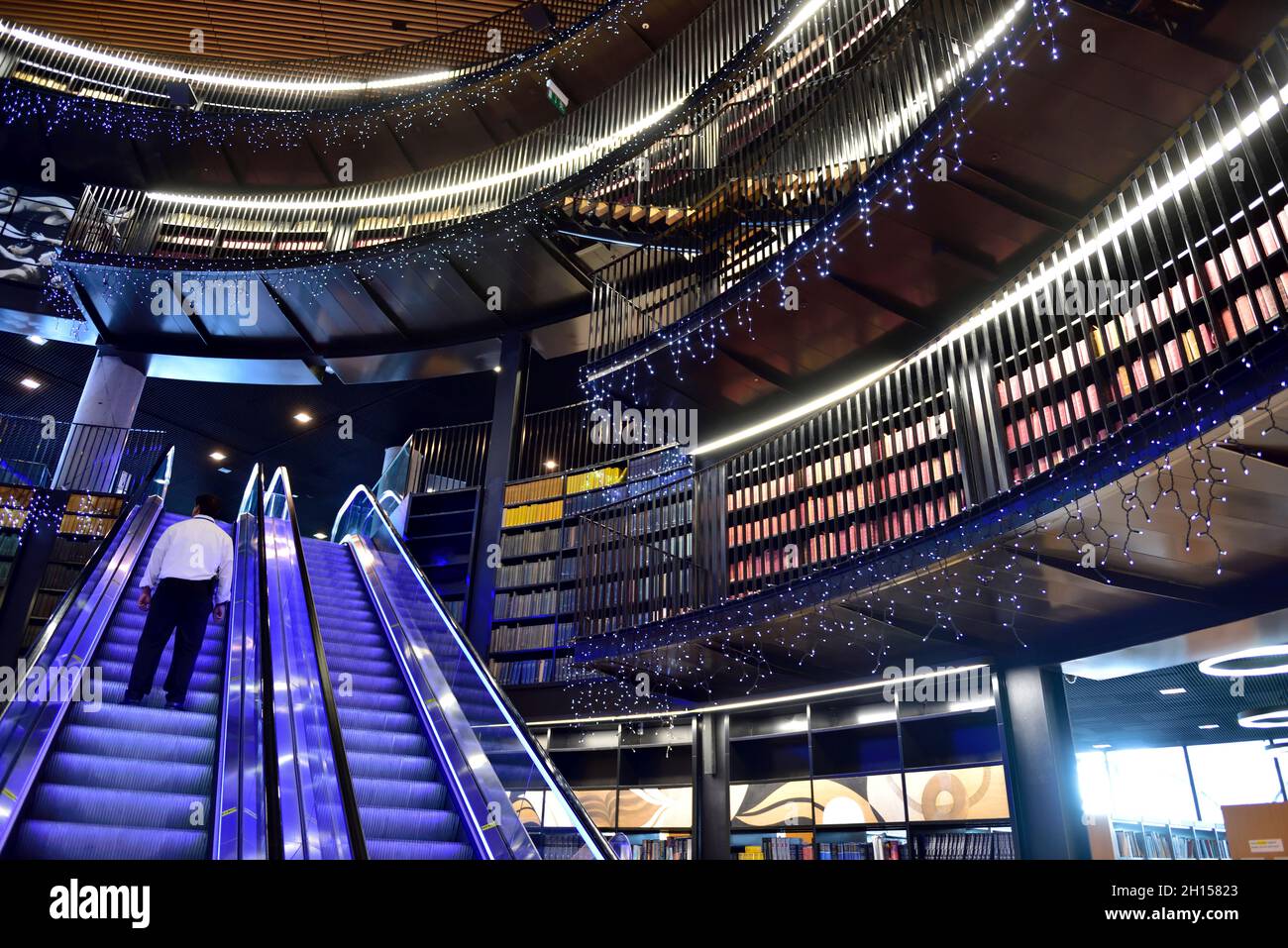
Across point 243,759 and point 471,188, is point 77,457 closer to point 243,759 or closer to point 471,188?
point 471,188

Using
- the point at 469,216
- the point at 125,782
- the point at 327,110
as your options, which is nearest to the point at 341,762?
the point at 125,782

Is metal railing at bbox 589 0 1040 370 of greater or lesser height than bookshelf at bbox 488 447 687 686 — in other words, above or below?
above

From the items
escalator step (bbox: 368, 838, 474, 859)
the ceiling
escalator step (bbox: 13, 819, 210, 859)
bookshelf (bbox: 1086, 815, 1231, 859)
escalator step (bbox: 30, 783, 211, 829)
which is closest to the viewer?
escalator step (bbox: 13, 819, 210, 859)

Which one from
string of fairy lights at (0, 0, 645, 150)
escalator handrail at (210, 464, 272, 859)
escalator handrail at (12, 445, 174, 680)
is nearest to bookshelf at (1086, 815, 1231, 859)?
escalator handrail at (210, 464, 272, 859)

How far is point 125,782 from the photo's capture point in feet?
12.5

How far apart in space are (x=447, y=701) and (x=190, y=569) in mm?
1725

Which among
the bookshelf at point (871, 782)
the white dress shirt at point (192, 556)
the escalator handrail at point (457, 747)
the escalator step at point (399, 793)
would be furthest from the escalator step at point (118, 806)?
the bookshelf at point (871, 782)

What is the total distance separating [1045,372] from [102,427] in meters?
11.3

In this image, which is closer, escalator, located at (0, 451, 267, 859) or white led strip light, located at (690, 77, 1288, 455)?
escalator, located at (0, 451, 267, 859)

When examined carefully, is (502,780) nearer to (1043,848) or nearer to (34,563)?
(1043,848)

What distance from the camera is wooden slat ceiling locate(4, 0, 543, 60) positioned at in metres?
11.0

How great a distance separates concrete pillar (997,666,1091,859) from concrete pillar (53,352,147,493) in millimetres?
10804

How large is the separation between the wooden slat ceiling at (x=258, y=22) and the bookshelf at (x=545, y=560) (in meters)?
6.53

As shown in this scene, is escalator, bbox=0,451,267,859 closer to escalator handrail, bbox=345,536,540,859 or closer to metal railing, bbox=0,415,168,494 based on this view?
escalator handrail, bbox=345,536,540,859
